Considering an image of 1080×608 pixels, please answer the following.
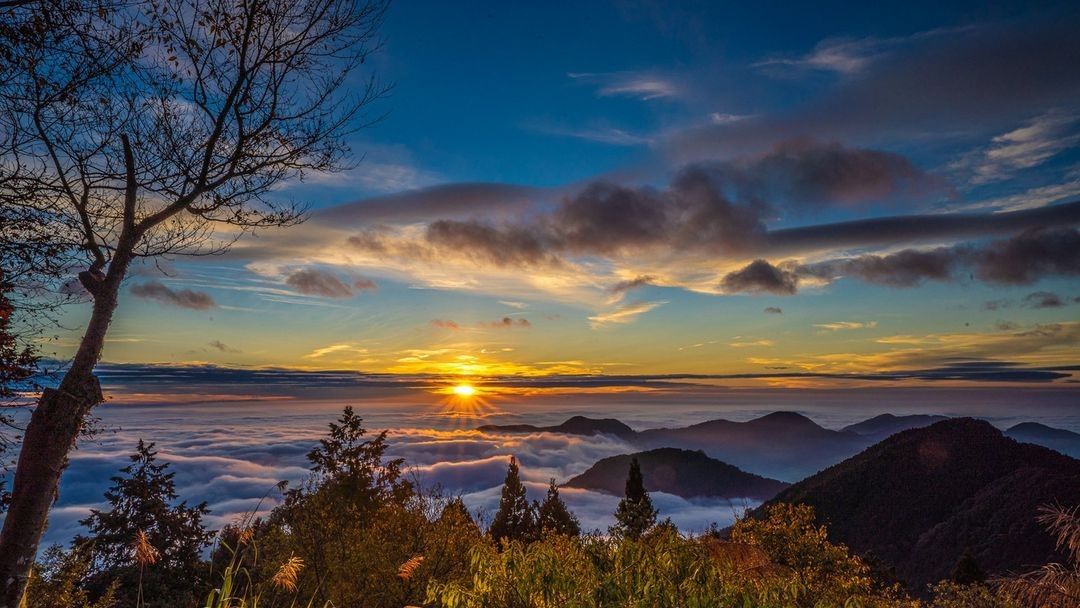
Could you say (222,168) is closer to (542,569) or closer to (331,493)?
(542,569)

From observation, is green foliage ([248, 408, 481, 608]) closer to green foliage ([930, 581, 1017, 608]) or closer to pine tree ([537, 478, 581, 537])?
green foliage ([930, 581, 1017, 608])

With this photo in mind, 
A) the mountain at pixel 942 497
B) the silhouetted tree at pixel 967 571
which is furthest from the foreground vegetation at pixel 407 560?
the mountain at pixel 942 497

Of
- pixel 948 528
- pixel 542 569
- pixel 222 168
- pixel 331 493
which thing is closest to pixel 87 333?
pixel 222 168

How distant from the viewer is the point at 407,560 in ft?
53.7

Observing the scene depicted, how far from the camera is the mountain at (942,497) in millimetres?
108375

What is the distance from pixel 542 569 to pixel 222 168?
768 cm

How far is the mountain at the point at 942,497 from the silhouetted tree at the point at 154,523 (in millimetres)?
95650

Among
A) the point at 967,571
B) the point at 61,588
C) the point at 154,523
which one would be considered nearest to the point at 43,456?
the point at 61,588

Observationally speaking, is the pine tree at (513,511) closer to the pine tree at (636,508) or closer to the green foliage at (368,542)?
the pine tree at (636,508)

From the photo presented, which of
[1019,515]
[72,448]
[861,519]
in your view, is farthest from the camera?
[861,519]

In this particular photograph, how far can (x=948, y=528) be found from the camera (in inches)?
4705

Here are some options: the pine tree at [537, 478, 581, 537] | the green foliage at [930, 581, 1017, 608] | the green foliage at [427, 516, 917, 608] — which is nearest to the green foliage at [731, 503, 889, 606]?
the green foliage at [930, 581, 1017, 608]

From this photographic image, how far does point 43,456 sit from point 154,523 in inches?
1210

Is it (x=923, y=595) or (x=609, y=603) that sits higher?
(x=609, y=603)
